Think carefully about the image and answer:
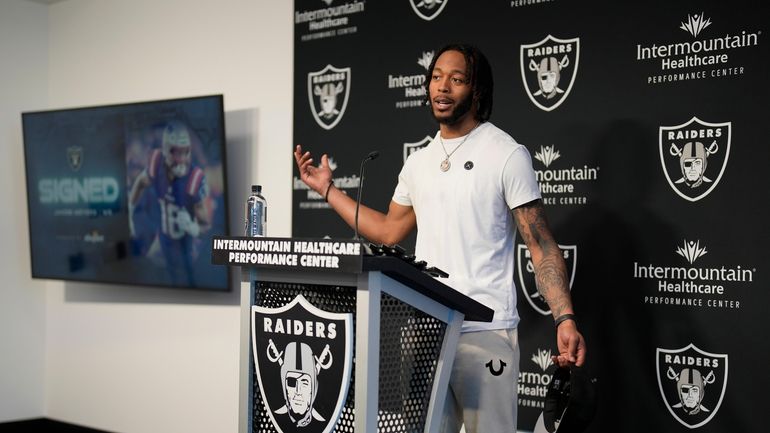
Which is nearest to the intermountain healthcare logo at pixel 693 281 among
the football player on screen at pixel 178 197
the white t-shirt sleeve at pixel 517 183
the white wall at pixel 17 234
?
the white t-shirt sleeve at pixel 517 183

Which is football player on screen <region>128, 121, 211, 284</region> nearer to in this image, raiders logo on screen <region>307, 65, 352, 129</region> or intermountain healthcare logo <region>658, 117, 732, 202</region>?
raiders logo on screen <region>307, 65, 352, 129</region>

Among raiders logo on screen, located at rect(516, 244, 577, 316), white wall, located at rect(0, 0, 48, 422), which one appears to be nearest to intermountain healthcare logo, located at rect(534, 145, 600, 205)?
raiders logo on screen, located at rect(516, 244, 577, 316)

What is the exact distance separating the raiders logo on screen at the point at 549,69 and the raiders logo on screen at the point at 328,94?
1.02 metres

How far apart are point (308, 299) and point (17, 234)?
14.2 ft

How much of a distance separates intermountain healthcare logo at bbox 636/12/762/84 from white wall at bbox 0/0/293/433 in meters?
2.04

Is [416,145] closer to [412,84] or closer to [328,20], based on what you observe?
[412,84]

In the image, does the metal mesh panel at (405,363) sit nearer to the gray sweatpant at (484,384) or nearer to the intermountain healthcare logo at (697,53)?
the gray sweatpant at (484,384)

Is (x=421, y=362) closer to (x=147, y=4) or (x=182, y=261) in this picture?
(x=182, y=261)

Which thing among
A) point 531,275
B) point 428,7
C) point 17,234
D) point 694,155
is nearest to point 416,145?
point 428,7

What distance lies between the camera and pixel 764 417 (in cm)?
310

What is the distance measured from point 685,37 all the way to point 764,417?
4.57 feet

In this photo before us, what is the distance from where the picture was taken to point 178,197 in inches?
198

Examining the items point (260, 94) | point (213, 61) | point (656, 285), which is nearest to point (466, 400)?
point (656, 285)

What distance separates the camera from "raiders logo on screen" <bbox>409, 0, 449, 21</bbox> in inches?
162
